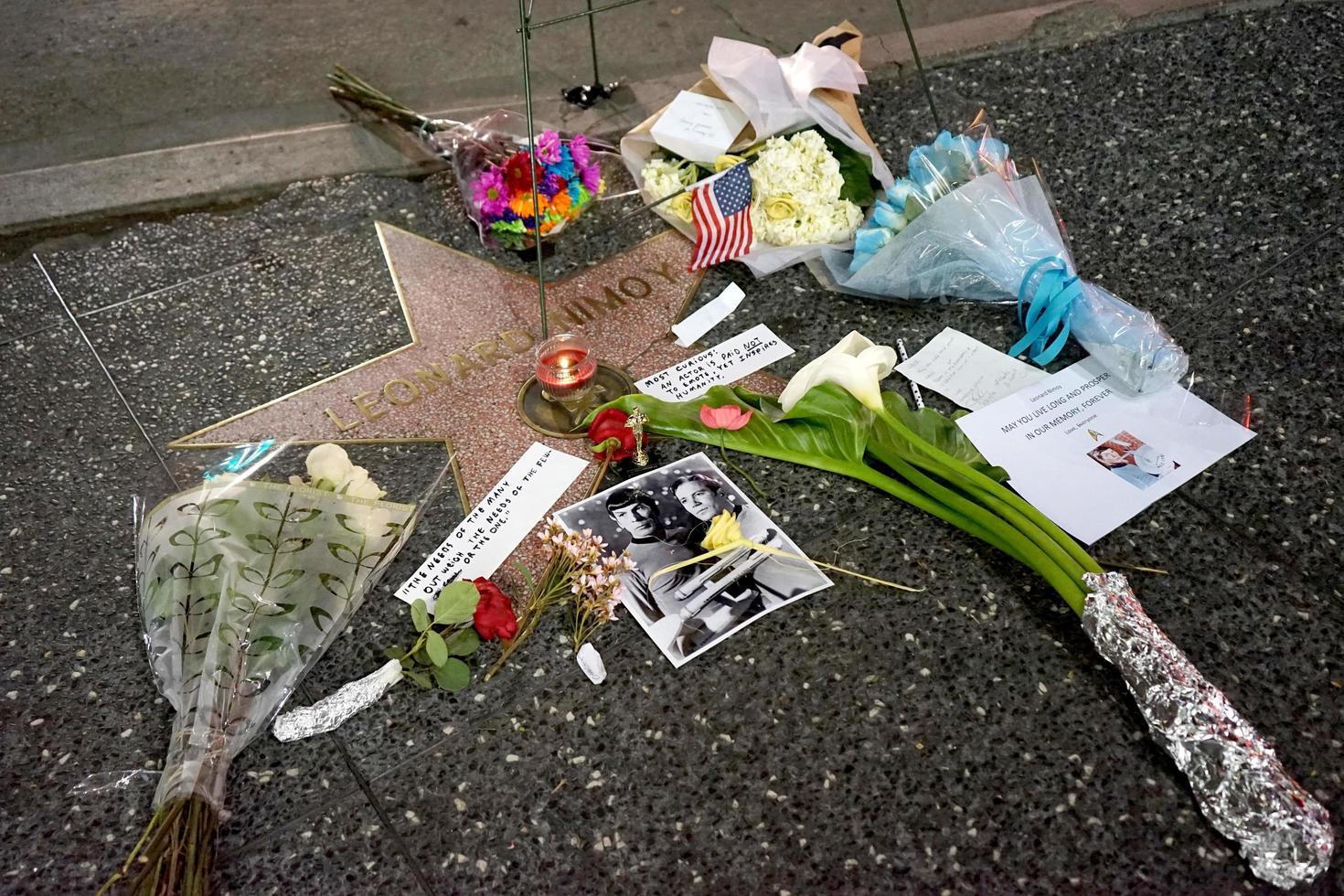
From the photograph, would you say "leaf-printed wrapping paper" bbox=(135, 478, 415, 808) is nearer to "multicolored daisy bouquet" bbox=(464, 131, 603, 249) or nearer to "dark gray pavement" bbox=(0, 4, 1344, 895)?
"dark gray pavement" bbox=(0, 4, 1344, 895)

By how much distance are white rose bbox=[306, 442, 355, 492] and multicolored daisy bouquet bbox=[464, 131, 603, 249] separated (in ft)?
2.70

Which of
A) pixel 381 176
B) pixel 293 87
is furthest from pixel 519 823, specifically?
pixel 293 87

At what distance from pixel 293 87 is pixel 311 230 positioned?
903 millimetres

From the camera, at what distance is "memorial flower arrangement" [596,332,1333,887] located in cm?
122

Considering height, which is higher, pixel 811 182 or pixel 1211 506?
pixel 811 182

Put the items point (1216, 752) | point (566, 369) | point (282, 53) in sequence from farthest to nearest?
1. point (282, 53)
2. point (566, 369)
3. point (1216, 752)

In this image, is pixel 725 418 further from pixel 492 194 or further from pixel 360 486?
pixel 492 194

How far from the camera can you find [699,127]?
7.43ft

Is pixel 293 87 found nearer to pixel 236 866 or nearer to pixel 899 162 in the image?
pixel 899 162

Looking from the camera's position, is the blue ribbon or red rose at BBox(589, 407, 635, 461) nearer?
red rose at BBox(589, 407, 635, 461)

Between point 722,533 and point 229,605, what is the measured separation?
A: 0.74 metres

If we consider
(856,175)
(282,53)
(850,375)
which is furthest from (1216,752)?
(282,53)


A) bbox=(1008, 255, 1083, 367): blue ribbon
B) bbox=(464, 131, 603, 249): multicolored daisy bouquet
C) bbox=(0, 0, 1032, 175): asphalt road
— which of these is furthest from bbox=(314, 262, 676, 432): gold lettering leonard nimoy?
bbox=(0, 0, 1032, 175): asphalt road

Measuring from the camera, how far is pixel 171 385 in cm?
194
